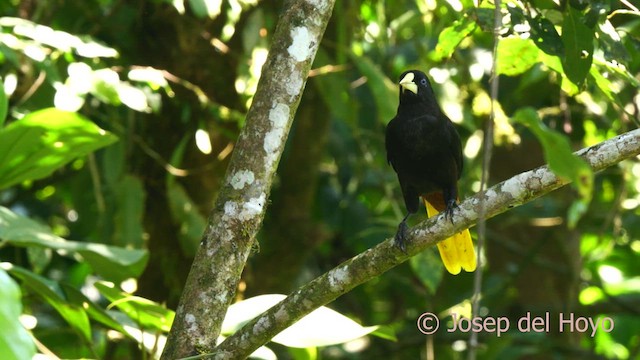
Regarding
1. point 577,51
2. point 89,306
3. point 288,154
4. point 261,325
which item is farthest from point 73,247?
point 288,154

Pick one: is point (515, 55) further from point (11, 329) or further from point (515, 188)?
point (11, 329)

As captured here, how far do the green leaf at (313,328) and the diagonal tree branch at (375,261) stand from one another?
339 millimetres

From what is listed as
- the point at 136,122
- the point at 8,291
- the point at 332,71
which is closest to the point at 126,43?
the point at 136,122

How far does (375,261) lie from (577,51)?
0.81 meters

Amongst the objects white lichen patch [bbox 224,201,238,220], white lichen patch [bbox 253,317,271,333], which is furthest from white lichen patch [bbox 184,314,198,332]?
white lichen patch [bbox 224,201,238,220]

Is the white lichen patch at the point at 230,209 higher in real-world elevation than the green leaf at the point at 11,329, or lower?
higher

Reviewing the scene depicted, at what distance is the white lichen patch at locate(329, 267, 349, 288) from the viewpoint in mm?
2324

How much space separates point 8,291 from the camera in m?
1.14

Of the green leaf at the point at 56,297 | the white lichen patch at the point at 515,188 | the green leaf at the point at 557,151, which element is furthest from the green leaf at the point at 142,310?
the green leaf at the point at 557,151

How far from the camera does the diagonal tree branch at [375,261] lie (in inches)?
88.1

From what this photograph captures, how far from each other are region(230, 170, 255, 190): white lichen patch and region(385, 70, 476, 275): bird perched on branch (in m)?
1.66

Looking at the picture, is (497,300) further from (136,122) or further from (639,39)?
(639,39)

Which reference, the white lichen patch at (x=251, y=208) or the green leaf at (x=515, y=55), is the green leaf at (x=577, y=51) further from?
the white lichen patch at (x=251, y=208)

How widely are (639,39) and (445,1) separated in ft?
2.10
